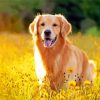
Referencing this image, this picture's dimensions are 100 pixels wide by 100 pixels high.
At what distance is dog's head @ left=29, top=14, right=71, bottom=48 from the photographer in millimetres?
8961

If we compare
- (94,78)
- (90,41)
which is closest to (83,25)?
(90,41)

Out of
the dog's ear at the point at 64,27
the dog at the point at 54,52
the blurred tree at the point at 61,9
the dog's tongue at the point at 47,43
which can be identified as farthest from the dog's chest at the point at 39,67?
the blurred tree at the point at 61,9

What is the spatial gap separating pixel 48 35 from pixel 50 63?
576 mm

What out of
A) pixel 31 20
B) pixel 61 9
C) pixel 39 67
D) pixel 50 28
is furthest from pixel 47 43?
pixel 61 9

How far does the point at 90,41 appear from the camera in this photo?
18406 mm

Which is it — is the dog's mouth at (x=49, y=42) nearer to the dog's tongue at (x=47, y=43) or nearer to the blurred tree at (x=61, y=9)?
the dog's tongue at (x=47, y=43)

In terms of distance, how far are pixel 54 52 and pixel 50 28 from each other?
0.43m

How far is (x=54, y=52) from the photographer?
927 centimetres

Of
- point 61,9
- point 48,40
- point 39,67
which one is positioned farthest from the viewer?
point 61,9

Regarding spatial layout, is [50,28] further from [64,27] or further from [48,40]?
[64,27]

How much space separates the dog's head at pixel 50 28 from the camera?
29.4 feet

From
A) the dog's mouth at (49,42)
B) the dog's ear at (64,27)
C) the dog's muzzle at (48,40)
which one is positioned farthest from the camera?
the dog's ear at (64,27)

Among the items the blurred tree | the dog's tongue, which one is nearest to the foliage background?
the blurred tree

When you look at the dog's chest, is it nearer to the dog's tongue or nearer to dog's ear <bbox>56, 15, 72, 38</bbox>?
the dog's tongue
